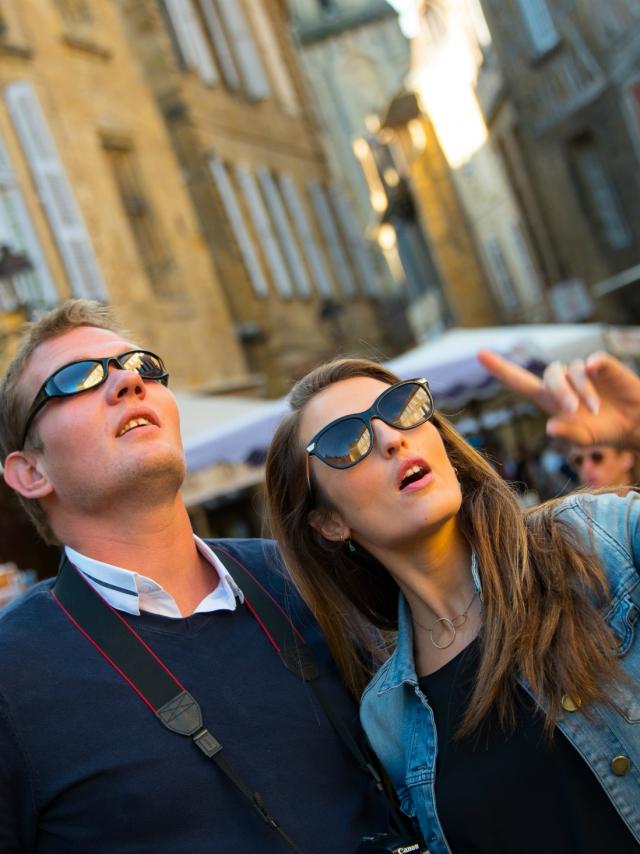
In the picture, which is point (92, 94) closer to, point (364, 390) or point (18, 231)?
point (18, 231)

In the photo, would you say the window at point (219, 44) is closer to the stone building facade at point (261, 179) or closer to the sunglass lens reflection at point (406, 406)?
the stone building facade at point (261, 179)

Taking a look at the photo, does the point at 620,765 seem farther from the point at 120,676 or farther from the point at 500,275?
the point at 500,275

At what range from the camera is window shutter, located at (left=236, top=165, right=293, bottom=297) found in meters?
19.9

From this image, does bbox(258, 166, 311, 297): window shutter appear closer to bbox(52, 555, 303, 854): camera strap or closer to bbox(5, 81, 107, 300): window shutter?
bbox(5, 81, 107, 300): window shutter

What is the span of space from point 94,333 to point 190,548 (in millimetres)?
609

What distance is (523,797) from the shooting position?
2516 mm

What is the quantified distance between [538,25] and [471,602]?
19.5 meters

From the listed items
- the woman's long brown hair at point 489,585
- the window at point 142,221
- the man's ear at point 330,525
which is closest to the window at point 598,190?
the window at point 142,221

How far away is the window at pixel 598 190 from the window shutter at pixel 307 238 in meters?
4.71

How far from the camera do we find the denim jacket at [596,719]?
8.12ft

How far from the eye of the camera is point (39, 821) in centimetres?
248

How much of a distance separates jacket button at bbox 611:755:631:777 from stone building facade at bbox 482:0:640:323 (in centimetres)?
1700

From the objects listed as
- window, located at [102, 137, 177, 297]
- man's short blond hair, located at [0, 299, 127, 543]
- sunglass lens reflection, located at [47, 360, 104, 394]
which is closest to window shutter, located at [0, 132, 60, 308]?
window, located at [102, 137, 177, 297]

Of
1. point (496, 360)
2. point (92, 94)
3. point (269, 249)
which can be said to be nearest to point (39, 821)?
point (496, 360)
